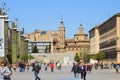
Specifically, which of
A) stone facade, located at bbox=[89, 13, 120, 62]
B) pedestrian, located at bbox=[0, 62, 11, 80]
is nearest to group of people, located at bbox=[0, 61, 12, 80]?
pedestrian, located at bbox=[0, 62, 11, 80]

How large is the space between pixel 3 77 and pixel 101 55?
121709mm

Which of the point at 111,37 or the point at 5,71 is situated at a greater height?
the point at 111,37

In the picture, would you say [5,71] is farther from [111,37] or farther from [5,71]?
[111,37]

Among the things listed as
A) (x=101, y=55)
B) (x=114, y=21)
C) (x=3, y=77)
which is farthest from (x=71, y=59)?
(x=3, y=77)

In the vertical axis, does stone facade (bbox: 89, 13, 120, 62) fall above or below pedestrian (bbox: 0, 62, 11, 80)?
above

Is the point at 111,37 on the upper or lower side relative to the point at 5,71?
upper

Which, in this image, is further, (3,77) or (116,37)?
(116,37)

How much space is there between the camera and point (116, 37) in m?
126

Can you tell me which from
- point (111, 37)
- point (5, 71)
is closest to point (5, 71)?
point (5, 71)

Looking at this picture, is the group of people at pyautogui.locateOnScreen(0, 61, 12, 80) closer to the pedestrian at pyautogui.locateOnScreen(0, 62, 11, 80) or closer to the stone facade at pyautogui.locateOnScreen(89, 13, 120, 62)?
the pedestrian at pyautogui.locateOnScreen(0, 62, 11, 80)

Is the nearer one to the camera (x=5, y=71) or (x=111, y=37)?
(x=5, y=71)

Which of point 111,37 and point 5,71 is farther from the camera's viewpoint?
point 111,37

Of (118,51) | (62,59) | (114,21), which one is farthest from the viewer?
(62,59)

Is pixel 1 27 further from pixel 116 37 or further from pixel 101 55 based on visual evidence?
→ pixel 101 55
